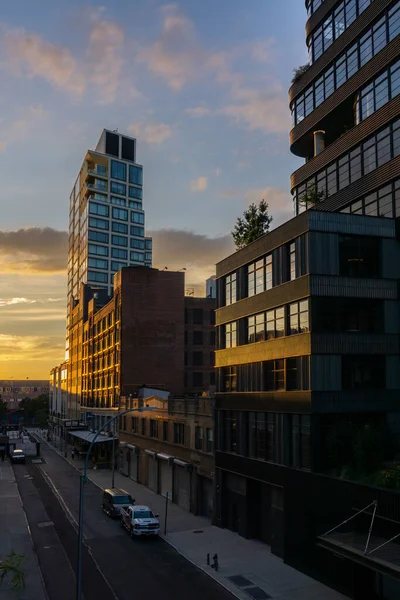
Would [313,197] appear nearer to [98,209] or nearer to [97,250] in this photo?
[97,250]

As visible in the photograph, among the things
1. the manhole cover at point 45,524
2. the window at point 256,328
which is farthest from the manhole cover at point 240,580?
the manhole cover at point 45,524

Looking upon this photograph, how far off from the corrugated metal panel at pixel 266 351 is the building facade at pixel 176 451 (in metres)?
4.65

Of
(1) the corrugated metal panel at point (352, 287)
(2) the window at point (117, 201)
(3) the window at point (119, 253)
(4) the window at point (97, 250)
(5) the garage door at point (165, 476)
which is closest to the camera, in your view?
(1) the corrugated metal panel at point (352, 287)

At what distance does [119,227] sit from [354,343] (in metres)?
132

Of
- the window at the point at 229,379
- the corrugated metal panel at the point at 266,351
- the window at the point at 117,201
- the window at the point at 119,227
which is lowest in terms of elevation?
the window at the point at 229,379

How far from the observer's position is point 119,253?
16112 centimetres

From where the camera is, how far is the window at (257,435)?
131 feet

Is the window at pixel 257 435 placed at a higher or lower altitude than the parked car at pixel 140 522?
higher

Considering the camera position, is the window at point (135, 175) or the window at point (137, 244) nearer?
the window at point (137, 244)

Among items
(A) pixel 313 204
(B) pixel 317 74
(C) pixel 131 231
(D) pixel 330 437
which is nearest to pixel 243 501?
(D) pixel 330 437

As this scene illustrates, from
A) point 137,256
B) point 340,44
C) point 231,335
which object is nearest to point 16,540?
point 231,335

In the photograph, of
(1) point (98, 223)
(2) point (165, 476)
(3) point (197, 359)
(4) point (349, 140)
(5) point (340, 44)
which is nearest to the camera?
(4) point (349, 140)

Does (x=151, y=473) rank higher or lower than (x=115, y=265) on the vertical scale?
lower

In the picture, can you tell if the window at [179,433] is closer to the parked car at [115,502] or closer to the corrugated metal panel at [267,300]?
the parked car at [115,502]
